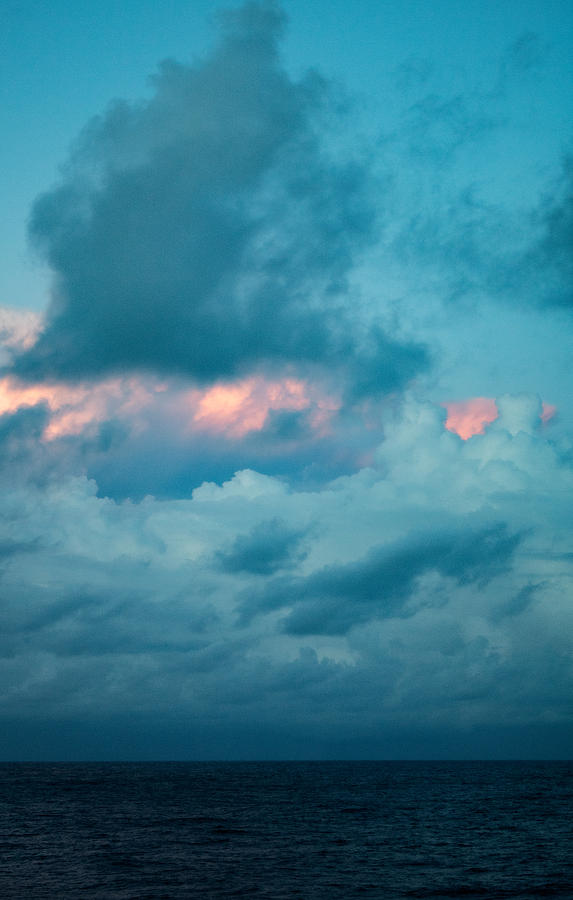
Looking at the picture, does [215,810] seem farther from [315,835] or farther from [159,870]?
[159,870]

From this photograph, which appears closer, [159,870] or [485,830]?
[159,870]

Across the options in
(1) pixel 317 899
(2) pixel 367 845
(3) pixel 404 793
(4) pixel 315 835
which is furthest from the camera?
(3) pixel 404 793

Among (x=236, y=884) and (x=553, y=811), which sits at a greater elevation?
(x=236, y=884)

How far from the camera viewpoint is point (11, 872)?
5216 cm

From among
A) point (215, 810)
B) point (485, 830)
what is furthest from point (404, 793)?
point (485, 830)

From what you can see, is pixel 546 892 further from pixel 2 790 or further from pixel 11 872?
pixel 2 790

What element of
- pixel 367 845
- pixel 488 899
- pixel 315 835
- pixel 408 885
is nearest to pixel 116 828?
pixel 315 835

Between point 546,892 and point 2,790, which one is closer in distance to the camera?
point 546,892

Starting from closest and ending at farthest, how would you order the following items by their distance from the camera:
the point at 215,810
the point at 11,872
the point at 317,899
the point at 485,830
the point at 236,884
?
the point at 317,899 < the point at 236,884 < the point at 11,872 < the point at 485,830 < the point at 215,810

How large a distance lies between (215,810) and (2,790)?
7471cm

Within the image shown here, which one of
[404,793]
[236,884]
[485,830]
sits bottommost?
[404,793]

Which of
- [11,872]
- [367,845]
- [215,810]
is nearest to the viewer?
[11,872]

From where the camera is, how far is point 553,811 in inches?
4277

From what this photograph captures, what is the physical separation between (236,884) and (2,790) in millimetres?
130413
